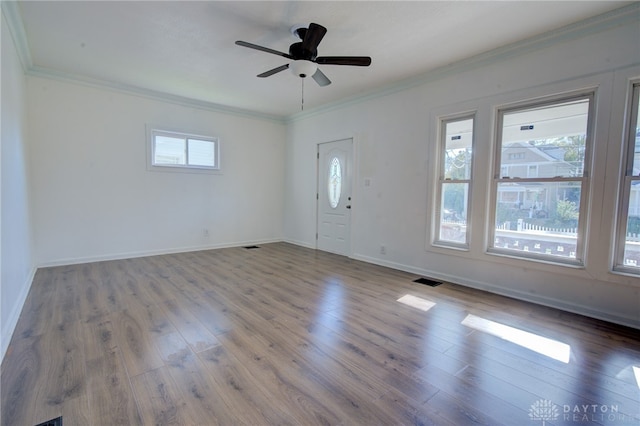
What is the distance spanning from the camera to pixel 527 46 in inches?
123

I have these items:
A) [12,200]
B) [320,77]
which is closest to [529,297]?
[320,77]

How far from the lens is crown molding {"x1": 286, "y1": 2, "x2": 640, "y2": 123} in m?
2.60

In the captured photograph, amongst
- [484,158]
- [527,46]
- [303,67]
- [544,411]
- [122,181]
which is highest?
[527,46]

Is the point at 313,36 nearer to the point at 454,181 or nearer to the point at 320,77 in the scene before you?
the point at 320,77

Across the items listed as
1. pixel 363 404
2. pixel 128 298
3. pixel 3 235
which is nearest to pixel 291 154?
pixel 128 298

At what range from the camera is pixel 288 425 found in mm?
1463

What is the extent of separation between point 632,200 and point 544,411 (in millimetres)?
2287

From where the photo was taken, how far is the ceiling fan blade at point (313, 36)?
2562mm

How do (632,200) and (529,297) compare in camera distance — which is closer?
(632,200)

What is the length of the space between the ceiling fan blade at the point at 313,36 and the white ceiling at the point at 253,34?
209mm

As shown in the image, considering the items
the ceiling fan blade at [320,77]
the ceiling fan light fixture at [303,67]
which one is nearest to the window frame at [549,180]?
the ceiling fan blade at [320,77]

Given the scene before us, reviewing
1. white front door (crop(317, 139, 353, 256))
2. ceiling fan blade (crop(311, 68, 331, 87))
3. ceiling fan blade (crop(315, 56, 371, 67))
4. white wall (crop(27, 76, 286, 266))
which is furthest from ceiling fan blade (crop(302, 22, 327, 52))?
white wall (crop(27, 76, 286, 266))

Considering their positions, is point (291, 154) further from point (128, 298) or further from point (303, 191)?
point (128, 298)

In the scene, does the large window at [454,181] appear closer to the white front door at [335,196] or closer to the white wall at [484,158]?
the white wall at [484,158]
